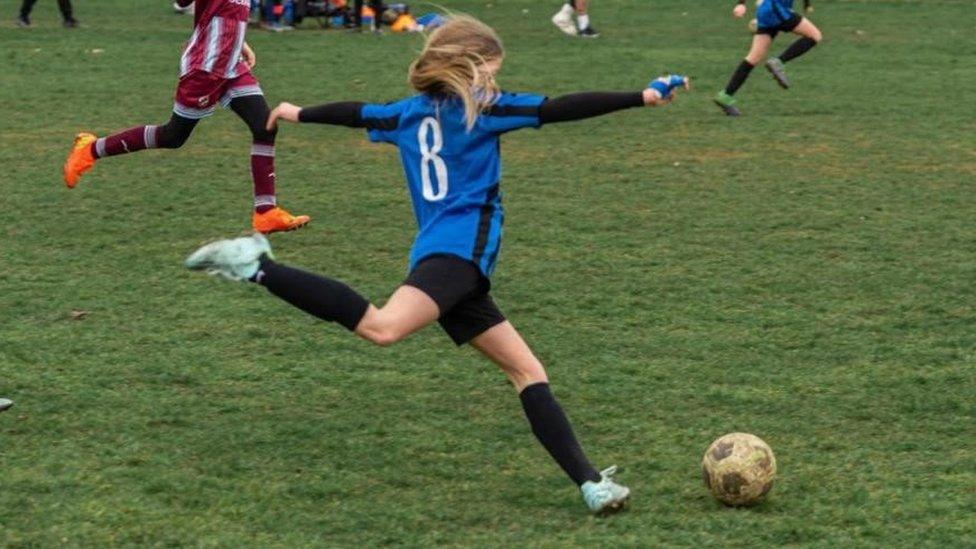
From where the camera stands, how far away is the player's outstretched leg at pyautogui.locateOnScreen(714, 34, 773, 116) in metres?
13.7

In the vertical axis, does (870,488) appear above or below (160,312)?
above

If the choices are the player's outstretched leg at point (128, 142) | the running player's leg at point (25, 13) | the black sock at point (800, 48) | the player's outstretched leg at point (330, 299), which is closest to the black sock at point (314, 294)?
the player's outstretched leg at point (330, 299)

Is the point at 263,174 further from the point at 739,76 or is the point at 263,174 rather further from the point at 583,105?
the point at 739,76

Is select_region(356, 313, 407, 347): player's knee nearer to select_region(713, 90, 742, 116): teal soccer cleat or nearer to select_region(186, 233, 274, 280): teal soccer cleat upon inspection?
select_region(186, 233, 274, 280): teal soccer cleat

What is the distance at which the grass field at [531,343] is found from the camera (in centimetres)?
522

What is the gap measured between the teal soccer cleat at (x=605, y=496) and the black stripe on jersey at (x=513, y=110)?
1239 millimetres

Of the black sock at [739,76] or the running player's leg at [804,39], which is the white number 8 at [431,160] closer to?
the black sock at [739,76]

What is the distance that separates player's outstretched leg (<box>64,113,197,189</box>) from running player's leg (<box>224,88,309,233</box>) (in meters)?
0.34

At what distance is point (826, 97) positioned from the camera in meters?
14.8

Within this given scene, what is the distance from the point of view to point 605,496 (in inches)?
200

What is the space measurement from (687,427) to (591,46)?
12.8m

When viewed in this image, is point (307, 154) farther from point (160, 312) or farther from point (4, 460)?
point (4, 460)

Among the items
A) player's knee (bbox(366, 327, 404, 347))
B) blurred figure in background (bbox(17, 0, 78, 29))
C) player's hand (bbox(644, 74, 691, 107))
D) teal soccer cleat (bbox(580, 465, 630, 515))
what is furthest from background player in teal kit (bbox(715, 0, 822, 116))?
blurred figure in background (bbox(17, 0, 78, 29))

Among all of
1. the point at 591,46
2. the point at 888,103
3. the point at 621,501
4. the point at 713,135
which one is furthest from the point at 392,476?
the point at 591,46
